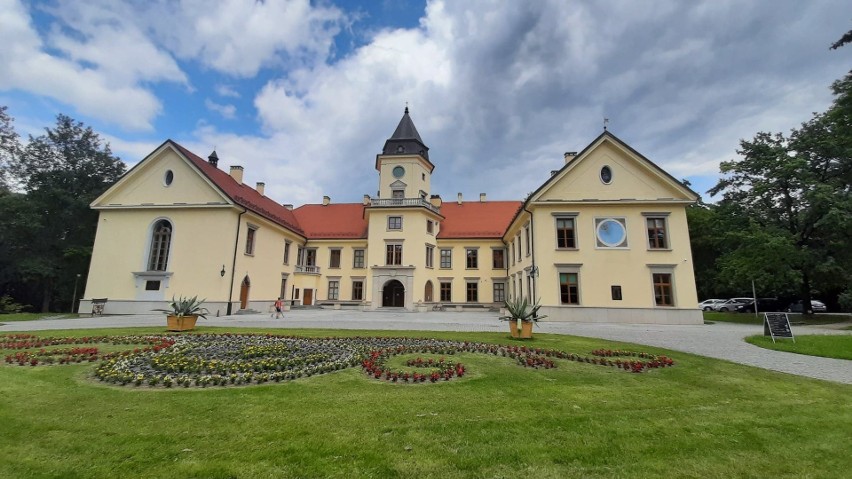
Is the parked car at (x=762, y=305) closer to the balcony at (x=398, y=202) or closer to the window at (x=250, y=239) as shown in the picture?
the balcony at (x=398, y=202)

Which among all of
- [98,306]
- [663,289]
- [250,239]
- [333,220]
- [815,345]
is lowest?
[815,345]

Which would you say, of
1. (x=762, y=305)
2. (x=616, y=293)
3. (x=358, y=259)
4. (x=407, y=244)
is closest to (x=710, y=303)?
(x=762, y=305)

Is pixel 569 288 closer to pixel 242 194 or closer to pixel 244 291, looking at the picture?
pixel 244 291

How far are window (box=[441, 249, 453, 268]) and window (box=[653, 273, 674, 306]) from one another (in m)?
16.7

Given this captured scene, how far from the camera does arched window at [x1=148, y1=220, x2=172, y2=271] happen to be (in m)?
24.0

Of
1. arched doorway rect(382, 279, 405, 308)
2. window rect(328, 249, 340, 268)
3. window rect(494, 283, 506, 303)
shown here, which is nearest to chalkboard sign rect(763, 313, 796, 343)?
window rect(494, 283, 506, 303)

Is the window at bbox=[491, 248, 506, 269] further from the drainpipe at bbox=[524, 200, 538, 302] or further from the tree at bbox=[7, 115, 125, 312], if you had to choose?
the tree at bbox=[7, 115, 125, 312]

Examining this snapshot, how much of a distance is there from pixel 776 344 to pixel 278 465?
Answer: 15085mm

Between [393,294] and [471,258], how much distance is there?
7.83 m

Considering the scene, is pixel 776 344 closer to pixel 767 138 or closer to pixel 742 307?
pixel 767 138

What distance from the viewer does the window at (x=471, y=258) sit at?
33.7 m

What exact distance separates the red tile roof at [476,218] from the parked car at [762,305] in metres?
23.7

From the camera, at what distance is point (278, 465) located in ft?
10.7

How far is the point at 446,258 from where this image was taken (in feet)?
112
